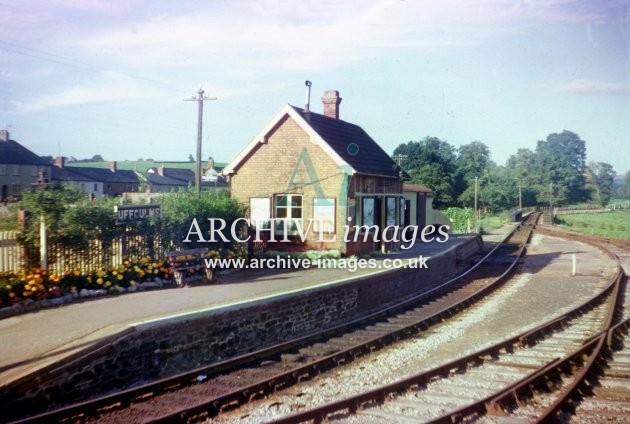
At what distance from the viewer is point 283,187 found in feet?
58.8

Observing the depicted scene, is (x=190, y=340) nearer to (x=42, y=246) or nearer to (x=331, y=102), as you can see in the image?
(x=42, y=246)

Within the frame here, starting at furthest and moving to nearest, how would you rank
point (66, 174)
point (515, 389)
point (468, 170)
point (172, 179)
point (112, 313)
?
point (172, 179)
point (468, 170)
point (66, 174)
point (112, 313)
point (515, 389)

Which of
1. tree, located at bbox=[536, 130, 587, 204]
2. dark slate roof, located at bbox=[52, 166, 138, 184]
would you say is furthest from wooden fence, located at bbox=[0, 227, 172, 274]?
tree, located at bbox=[536, 130, 587, 204]

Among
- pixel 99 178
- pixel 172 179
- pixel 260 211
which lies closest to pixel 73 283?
pixel 260 211

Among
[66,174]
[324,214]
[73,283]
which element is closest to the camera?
[73,283]

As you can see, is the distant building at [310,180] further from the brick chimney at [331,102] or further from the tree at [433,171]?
the tree at [433,171]

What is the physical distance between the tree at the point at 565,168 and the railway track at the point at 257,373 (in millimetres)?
82628

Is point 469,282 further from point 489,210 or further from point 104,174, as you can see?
point 104,174

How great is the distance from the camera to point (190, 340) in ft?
29.4

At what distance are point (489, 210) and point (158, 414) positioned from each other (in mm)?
64624

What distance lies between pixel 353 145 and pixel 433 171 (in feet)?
112

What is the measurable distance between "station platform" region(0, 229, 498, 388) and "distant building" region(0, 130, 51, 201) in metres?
44.3

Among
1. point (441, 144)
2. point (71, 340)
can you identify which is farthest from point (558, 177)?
point (71, 340)

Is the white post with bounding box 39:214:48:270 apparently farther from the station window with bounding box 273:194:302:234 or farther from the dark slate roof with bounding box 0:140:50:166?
the dark slate roof with bounding box 0:140:50:166
